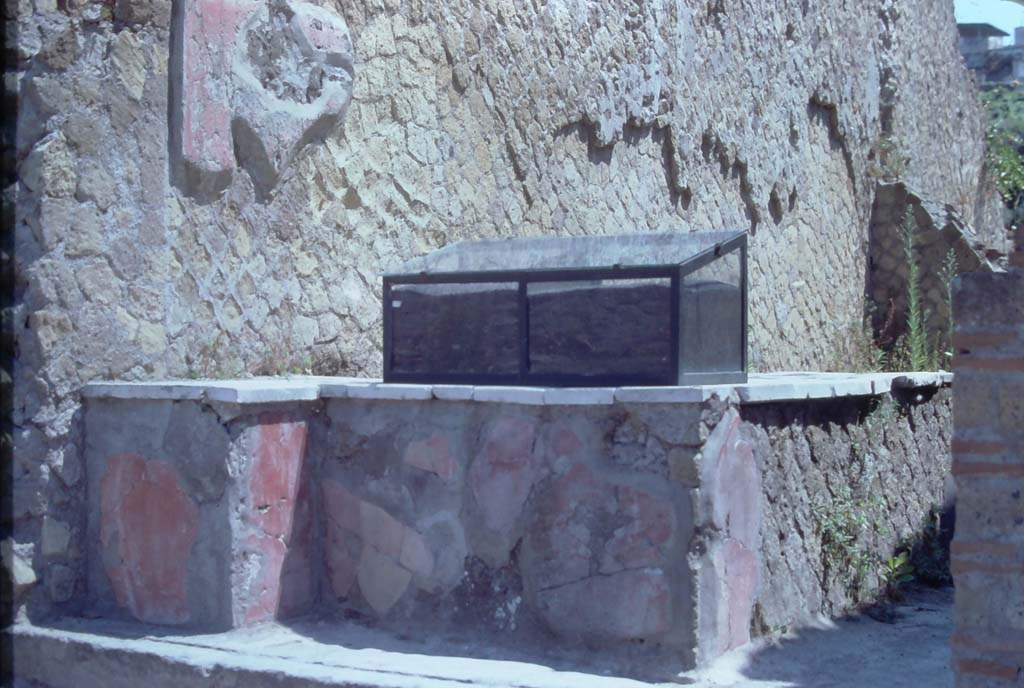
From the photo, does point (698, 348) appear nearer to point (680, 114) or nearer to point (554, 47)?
point (554, 47)

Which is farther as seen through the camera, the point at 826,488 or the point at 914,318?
the point at 914,318

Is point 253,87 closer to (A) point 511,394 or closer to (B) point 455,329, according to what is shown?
(B) point 455,329

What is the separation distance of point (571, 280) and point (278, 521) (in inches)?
44.5

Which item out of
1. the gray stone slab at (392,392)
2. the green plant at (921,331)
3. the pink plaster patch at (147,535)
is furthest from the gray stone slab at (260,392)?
the green plant at (921,331)

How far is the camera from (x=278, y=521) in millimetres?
3855

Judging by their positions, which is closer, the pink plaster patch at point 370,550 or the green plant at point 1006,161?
the pink plaster patch at point 370,550

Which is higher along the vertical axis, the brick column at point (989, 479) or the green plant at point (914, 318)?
the green plant at point (914, 318)

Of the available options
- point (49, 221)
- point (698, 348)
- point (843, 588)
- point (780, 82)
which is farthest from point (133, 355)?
point (780, 82)

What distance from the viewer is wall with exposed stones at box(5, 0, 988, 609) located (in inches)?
159

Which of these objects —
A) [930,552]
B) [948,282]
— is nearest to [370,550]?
[930,552]

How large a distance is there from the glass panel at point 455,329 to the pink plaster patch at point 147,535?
81cm

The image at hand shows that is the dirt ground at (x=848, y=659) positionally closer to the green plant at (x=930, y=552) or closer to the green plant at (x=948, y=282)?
the green plant at (x=930, y=552)

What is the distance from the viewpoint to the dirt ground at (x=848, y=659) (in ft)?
10.9

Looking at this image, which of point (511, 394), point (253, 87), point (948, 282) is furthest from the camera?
point (948, 282)
